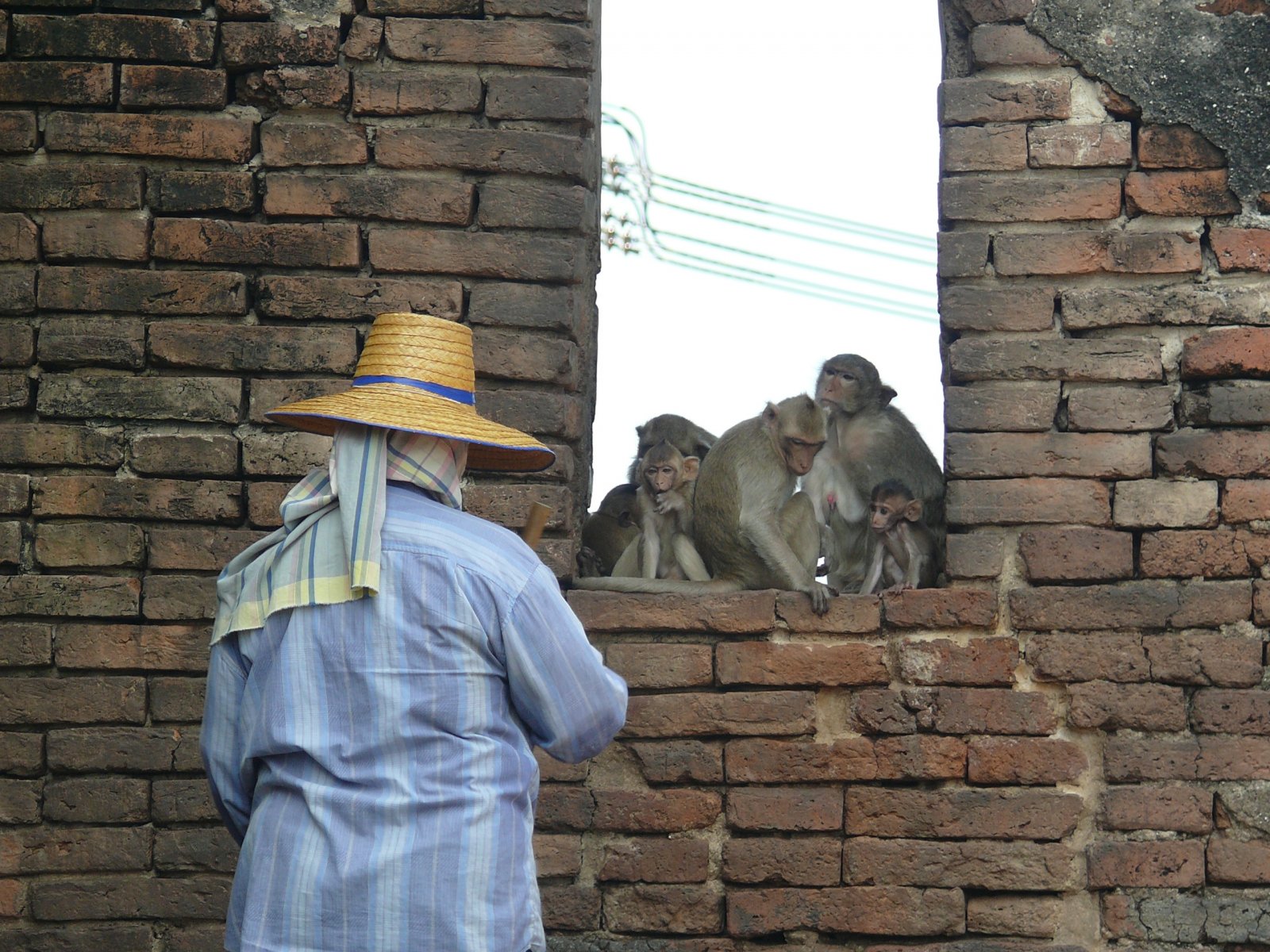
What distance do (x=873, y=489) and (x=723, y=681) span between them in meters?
1.05

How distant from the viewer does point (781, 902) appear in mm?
3936

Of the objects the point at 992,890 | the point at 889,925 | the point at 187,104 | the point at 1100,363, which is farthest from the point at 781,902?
the point at 187,104

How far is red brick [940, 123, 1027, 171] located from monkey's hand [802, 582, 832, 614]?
1207mm

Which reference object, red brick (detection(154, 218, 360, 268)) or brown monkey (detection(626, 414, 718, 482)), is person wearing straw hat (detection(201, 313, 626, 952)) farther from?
brown monkey (detection(626, 414, 718, 482))

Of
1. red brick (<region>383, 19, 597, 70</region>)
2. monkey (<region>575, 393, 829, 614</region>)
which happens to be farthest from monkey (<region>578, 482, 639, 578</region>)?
red brick (<region>383, 19, 597, 70</region>)

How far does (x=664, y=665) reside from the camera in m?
4.00

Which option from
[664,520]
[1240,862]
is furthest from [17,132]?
[1240,862]

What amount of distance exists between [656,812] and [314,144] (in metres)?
2.02

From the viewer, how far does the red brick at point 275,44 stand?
4148 millimetres

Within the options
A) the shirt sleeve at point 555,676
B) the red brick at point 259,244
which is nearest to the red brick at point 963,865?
the shirt sleeve at point 555,676

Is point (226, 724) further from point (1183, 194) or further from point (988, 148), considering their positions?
point (1183, 194)

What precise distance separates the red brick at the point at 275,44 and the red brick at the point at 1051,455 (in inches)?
80.0

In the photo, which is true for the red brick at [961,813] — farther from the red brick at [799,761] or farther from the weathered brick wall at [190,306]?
the weathered brick wall at [190,306]

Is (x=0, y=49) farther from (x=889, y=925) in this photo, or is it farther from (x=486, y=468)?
(x=889, y=925)
